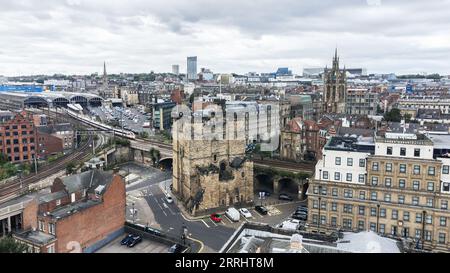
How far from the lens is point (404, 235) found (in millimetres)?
30547

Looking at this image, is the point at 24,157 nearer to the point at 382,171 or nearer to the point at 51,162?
the point at 51,162

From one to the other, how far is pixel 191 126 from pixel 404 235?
72.0 feet

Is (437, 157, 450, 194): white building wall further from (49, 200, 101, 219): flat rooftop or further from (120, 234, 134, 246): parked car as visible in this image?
(49, 200, 101, 219): flat rooftop

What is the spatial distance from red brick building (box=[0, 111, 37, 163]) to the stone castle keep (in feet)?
99.6

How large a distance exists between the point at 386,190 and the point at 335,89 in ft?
203

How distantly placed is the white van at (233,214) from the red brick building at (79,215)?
10.5 meters

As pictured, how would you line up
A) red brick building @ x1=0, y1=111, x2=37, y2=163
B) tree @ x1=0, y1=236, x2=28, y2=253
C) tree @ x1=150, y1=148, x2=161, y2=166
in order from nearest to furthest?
1. tree @ x1=0, y1=236, x2=28, y2=253
2. red brick building @ x1=0, y1=111, x2=37, y2=163
3. tree @ x1=150, y1=148, x2=161, y2=166

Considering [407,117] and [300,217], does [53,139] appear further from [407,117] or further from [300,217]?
[407,117]

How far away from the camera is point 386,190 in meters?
30.8

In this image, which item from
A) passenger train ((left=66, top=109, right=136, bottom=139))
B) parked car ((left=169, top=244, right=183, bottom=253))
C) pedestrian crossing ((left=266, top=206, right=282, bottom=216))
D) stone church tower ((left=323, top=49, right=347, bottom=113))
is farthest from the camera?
stone church tower ((left=323, top=49, right=347, bottom=113))

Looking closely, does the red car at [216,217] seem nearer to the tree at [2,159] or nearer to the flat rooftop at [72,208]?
the flat rooftop at [72,208]

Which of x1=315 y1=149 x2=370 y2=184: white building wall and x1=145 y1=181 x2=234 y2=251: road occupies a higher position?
x1=315 y1=149 x2=370 y2=184: white building wall

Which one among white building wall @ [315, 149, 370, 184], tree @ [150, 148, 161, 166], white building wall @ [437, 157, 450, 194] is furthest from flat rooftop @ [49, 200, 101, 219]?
tree @ [150, 148, 161, 166]

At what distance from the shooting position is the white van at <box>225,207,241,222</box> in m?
38.4
